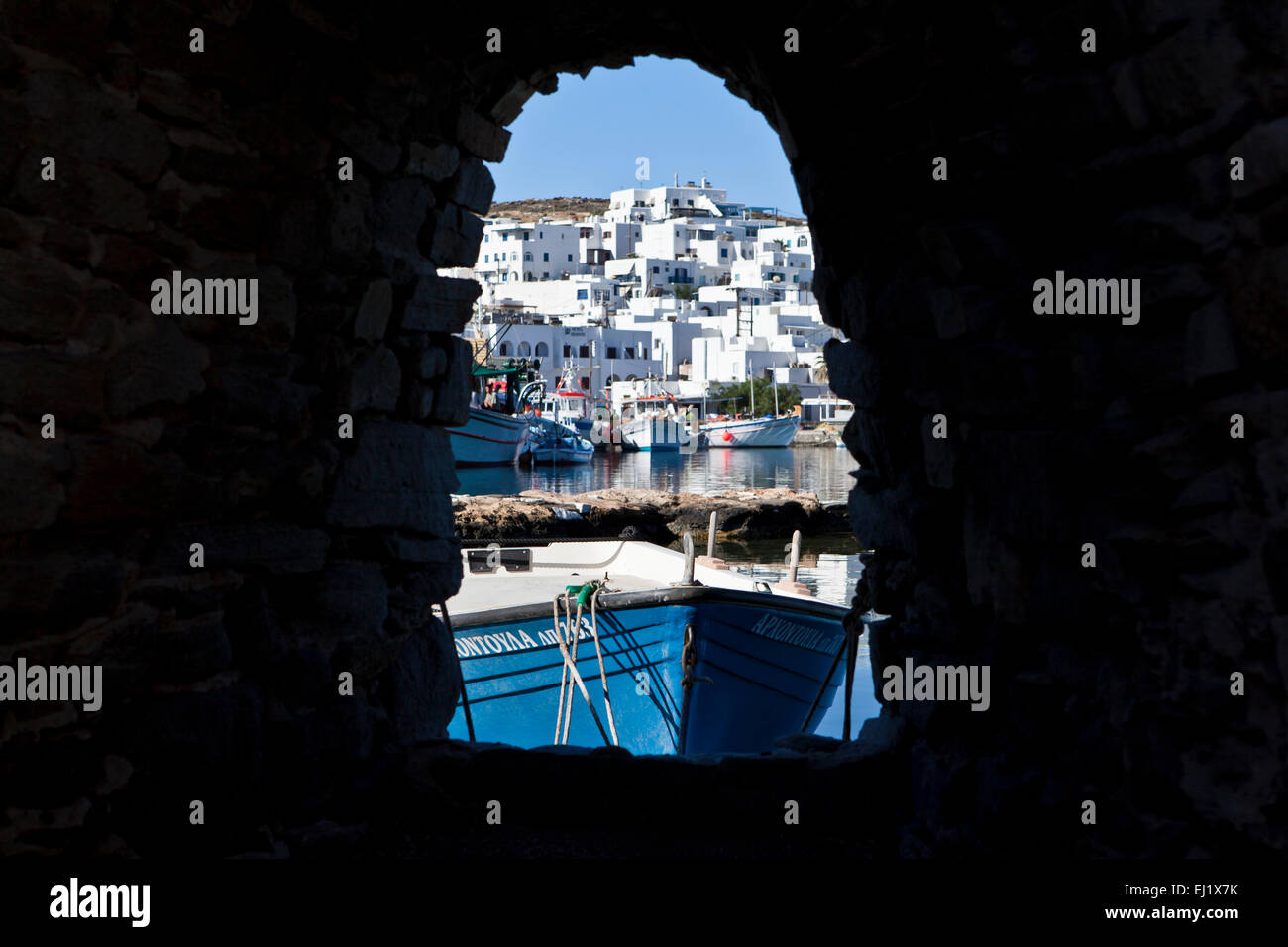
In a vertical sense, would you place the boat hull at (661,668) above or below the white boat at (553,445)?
below

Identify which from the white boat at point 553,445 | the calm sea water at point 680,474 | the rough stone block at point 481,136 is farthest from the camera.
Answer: the white boat at point 553,445

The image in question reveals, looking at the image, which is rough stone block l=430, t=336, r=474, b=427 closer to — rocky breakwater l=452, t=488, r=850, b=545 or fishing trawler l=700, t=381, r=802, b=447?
rocky breakwater l=452, t=488, r=850, b=545

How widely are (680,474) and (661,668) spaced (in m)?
33.4

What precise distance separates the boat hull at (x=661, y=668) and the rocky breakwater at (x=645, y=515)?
1424cm

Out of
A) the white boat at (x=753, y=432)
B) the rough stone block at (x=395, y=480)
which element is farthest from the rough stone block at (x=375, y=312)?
the white boat at (x=753, y=432)

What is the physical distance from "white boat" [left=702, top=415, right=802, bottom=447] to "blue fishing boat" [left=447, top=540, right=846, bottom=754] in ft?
145

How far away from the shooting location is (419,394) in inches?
165

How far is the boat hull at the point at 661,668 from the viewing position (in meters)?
7.14

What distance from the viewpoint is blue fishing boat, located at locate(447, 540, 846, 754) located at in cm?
707

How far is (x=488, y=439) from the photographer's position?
3772cm

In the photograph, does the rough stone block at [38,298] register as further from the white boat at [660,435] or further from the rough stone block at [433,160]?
the white boat at [660,435]

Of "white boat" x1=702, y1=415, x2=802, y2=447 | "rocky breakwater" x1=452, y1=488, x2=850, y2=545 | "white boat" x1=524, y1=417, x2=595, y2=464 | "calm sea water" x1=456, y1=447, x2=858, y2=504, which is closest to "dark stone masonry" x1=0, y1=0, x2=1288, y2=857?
"rocky breakwater" x1=452, y1=488, x2=850, y2=545

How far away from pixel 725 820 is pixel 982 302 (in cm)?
190

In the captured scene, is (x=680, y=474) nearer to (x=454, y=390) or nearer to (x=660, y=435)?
(x=660, y=435)
